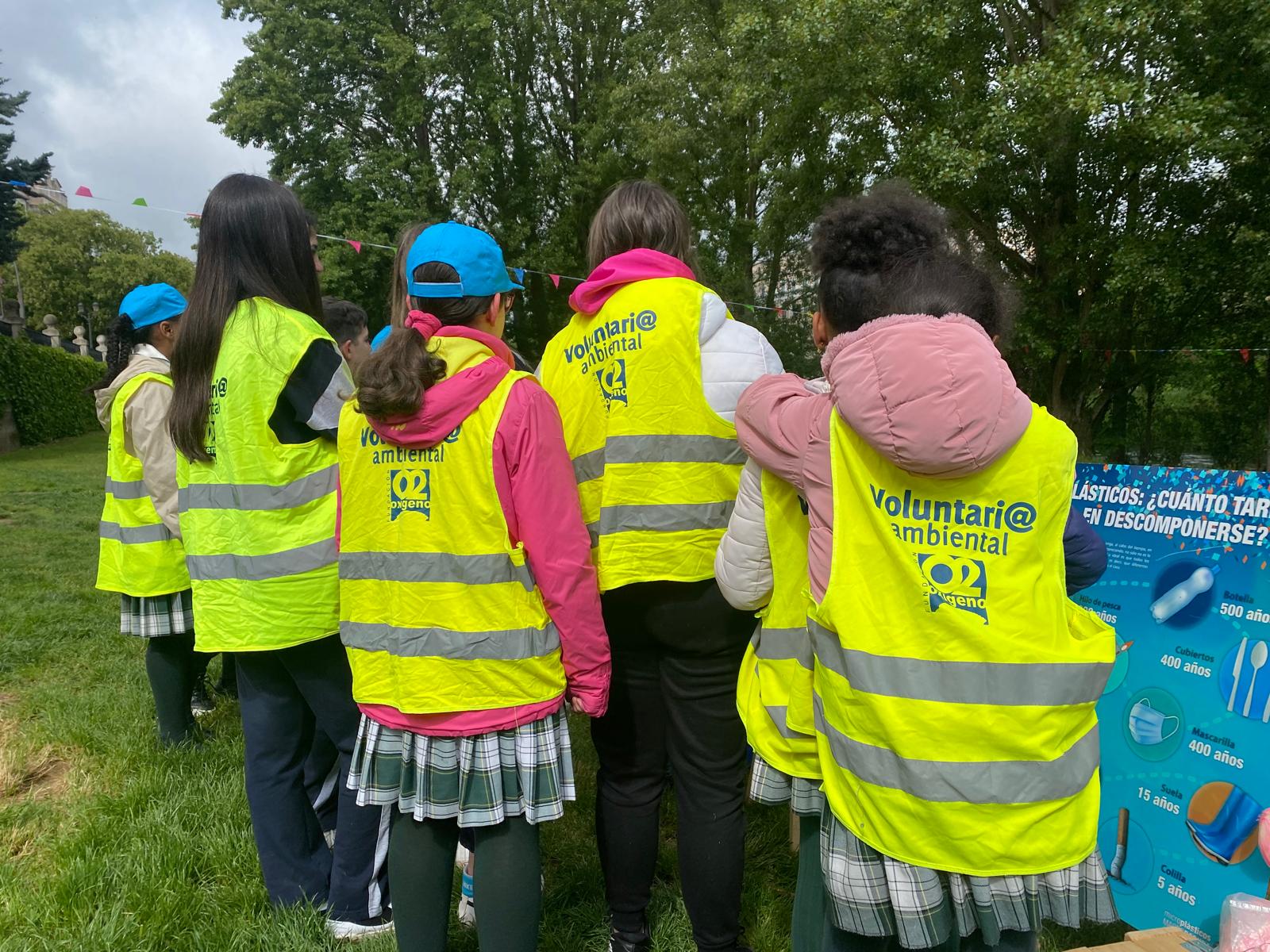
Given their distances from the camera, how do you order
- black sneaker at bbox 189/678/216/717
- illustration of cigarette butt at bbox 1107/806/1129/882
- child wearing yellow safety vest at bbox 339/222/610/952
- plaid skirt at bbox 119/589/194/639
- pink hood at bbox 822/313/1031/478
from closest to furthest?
pink hood at bbox 822/313/1031/478
child wearing yellow safety vest at bbox 339/222/610/952
illustration of cigarette butt at bbox 1107/806/1129/882
plaid skirt at bbox 119/589/194/639
black sneaker at bbox 189/678/216/717

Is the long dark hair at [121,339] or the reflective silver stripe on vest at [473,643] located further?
the long dark hair at [121,339]

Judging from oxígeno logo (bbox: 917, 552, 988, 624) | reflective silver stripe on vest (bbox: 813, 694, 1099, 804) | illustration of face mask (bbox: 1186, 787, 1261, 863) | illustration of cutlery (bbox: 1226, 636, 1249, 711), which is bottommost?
illustration of face mask (bbox: 1186, 787, 1261, 863)

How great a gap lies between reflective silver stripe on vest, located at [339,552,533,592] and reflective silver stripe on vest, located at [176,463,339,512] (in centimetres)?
50

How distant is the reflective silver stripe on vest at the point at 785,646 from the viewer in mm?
1566

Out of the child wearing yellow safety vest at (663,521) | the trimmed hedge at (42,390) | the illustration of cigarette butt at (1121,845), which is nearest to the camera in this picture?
the child wearing yellow safety vest at (663,521)

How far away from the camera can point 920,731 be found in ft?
4.12

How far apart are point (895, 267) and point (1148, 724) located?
69.8 inches

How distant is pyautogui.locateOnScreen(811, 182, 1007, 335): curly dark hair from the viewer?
1386mm

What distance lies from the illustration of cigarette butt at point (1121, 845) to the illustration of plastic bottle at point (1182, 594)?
2.00 feet

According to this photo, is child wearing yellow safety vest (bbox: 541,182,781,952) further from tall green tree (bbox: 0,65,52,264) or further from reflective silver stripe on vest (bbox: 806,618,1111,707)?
tall green tree (bbox: 0,65,52,264)

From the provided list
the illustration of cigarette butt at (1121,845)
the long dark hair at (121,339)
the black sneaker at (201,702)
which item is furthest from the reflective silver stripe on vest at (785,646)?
the black sneaker at (201,702)

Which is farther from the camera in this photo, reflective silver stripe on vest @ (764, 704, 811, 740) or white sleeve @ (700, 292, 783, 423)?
white sleeve @ (700, 292, 783, 423)

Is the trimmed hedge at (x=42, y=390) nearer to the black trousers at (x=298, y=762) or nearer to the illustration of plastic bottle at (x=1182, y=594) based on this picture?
the black trousers at (x=298, y=762)

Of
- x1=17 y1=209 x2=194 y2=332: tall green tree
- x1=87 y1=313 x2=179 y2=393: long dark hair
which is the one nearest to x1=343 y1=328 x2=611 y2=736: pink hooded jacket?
x1=87 y1=313 x2=179 y2=393: long dark hair
